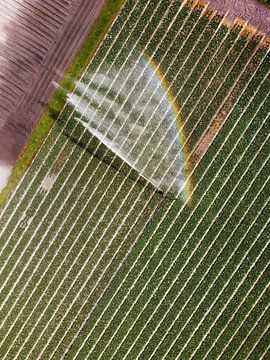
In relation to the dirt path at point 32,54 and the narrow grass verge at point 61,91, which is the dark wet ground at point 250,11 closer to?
the narrow grass verge at point 61,91

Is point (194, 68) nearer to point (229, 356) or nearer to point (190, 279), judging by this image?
point (190, 279)

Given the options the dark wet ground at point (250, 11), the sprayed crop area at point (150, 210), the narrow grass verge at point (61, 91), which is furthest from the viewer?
the narrow grass verge at point (61, 91)

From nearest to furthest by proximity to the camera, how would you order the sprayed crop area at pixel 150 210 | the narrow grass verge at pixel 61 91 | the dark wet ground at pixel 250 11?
1. the sprayed crop area at pixel 150 210
2. the dark wet ground at pixel 250 11
3. the narrow grass verge at pixel 61 91

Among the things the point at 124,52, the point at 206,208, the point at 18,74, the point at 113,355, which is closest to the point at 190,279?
the point at 206,208

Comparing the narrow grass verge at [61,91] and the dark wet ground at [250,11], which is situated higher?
the dark wet ground at [250,11]

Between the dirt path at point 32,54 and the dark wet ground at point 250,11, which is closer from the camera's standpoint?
the dark wet ground at point 250,11

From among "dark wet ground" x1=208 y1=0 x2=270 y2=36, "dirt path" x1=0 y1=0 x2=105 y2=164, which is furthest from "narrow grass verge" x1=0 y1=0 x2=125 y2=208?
"dark wet ground" x1=208 y1=0 x2=270 y2=36

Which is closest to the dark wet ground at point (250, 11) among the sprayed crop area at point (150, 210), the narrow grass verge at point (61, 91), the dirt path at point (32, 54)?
the sprayed crop area at point (150, 210)

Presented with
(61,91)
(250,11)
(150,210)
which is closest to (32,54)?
(61,91)
